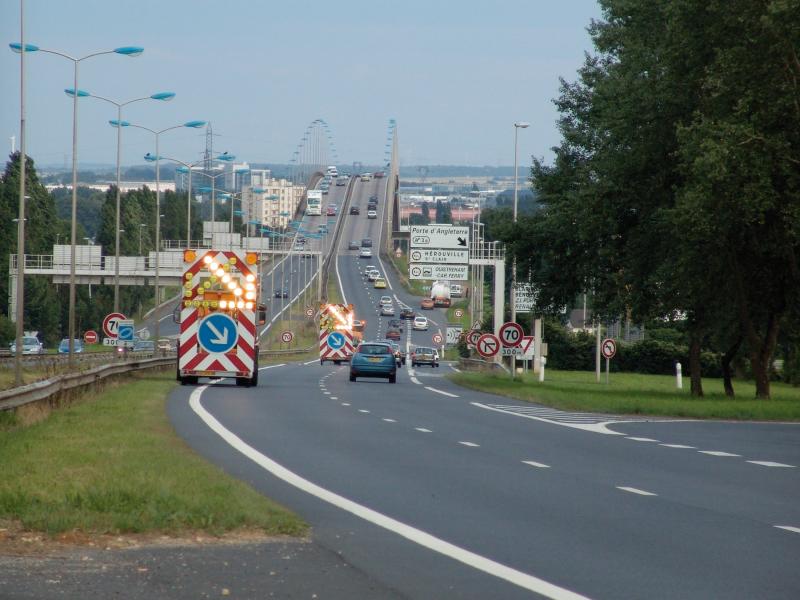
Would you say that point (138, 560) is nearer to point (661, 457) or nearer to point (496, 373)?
point (661, 457)

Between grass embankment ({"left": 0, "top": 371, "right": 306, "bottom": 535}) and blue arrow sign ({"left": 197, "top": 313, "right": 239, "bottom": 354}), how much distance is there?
17.6 m

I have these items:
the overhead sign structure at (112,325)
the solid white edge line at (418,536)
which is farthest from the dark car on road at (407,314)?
the solid white edge line at (418,536)

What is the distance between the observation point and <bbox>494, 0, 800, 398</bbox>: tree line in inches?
1320

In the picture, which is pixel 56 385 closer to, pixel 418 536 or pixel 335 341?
pixel 418 536

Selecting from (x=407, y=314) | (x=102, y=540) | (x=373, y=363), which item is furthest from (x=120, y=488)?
(x=407, y=314)

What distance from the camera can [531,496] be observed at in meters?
14.4

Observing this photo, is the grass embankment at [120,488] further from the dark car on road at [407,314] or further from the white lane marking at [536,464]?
the dark car on road at [407,314]

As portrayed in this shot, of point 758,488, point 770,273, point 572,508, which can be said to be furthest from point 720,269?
point 572,508

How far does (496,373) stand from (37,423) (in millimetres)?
38657

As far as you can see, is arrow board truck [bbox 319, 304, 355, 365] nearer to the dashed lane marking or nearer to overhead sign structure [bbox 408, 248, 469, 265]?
overhead sign structure [bbox 408, 248, 469, 265]

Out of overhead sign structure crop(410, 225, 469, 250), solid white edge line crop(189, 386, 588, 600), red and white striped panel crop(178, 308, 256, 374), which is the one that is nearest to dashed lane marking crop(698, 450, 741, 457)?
solid white edge line crop(189, 386, 588, 600)

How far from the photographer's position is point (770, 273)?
41.2 m

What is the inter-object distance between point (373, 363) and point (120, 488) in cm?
3754

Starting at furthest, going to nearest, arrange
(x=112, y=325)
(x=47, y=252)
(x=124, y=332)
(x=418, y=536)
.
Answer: (x=47, y=252), (x=112, y=325), (x=124, y=332), (x=418, y=536)
